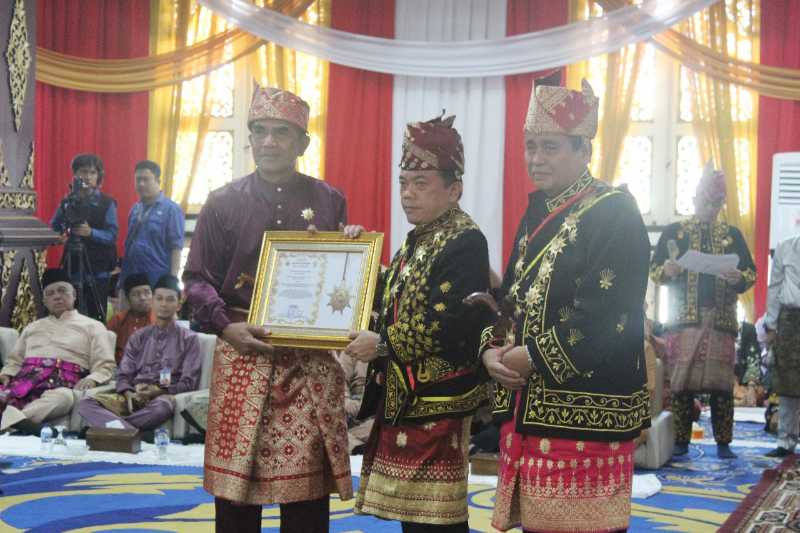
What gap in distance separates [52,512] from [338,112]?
5.67 m

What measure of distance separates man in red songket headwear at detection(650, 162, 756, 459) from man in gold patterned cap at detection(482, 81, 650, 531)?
144 inches

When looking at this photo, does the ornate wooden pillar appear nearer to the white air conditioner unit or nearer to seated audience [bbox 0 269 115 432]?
seated audience [bbox 0 269 115 432]

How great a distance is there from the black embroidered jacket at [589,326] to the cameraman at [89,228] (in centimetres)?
564

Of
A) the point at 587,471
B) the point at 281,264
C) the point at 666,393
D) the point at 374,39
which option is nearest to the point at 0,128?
the point at 374,39

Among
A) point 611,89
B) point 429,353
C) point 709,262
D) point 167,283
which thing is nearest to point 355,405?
point 167,283

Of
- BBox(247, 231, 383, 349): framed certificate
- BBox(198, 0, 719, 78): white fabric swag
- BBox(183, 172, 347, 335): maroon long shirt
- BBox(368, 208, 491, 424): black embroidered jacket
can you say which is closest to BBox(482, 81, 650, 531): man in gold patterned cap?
BBox(368, 208, 491, 424): black embroidered jacket

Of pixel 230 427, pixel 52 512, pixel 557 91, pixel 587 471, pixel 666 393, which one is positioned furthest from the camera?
pixel 666 393

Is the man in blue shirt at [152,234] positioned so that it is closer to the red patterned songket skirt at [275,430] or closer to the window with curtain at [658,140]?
the window with curtain at [658,140]

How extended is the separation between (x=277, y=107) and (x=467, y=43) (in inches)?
247

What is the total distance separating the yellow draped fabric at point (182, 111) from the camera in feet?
31.4

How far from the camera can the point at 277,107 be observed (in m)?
2.96

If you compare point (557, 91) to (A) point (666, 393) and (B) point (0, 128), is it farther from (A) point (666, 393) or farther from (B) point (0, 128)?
(B) point (0, 128)

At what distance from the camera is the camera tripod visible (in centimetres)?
750

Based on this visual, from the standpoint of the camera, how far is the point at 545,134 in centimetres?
246
